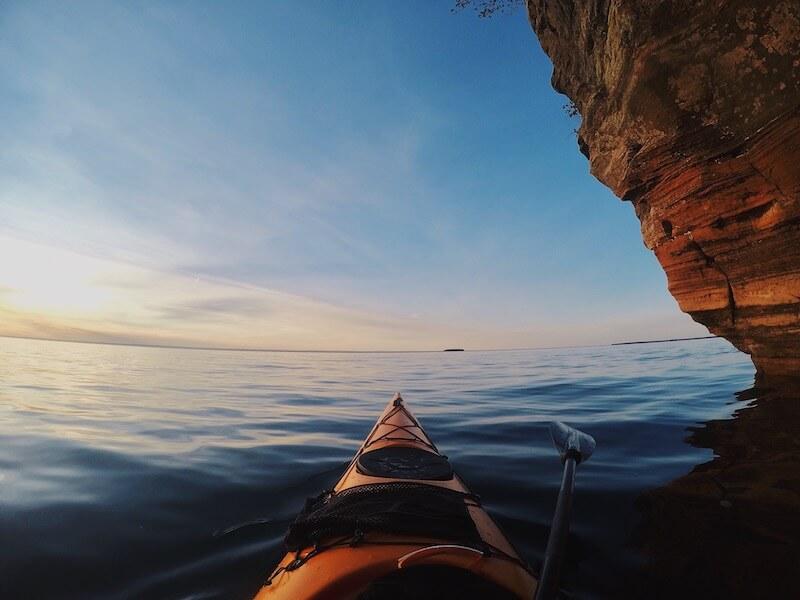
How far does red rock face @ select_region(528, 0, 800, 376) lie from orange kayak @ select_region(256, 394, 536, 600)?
24.4ft

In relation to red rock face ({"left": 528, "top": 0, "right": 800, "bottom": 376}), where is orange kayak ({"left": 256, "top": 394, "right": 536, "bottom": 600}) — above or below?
below

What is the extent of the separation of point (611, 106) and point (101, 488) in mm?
12064

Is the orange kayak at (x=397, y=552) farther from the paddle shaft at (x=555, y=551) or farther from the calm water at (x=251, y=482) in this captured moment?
the calm water at (x=251, y=482)

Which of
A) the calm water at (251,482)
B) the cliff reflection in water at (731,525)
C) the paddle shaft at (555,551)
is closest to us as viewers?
the paddle shaft at (555,551)

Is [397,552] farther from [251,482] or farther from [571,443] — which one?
[251,482]

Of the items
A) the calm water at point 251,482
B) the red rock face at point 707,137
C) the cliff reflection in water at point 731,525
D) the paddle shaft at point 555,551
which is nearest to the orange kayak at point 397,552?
the paddle shaft at point 555,551

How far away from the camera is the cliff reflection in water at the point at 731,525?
2.93 meters

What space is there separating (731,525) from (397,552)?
3.58m

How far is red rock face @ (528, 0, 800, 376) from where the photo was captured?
18.5 ft

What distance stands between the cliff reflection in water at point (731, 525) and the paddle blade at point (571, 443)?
0.84 m

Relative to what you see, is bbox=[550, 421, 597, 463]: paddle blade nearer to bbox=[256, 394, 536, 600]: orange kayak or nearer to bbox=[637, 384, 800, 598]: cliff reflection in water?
bbox=[637, 384, 800, 598]: cliff reflection in water

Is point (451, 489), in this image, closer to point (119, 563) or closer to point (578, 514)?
point (578, 514)

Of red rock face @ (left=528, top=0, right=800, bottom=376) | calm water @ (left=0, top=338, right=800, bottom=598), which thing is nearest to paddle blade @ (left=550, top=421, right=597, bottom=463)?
calm water @ (left=0, top=338, right=800, bottom=598)

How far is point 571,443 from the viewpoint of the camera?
15.0ft
